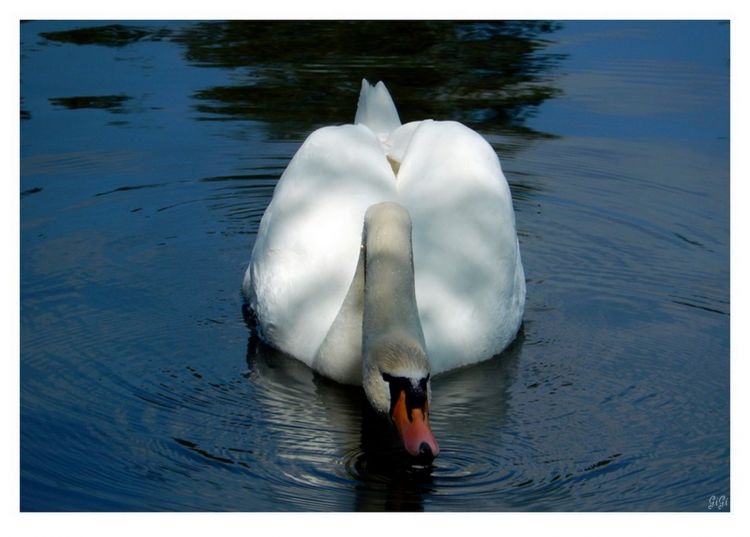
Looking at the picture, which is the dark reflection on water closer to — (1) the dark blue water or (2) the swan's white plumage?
(1) the dark blue water

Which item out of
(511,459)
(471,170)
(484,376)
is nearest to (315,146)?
(471,170)

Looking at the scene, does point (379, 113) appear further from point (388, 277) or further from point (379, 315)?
point (379, 315)

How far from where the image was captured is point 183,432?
24.5 ft

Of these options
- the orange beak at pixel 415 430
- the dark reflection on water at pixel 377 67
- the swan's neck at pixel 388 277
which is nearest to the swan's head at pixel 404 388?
the orange beak at pixel 415 430

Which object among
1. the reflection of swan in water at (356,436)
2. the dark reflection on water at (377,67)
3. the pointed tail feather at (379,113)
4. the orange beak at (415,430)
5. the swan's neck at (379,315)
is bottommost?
the reflection of swan in water at (356,436)

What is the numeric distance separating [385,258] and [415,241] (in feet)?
2.83

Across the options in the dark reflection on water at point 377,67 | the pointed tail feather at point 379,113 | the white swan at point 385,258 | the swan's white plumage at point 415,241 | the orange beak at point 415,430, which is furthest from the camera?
the dark reflection on water at point 377,67

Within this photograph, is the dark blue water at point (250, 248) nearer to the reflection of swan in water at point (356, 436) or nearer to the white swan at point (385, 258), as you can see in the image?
the reflection of swan in water at point (356, 436)

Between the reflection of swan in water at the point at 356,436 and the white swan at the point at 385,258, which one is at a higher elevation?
the white swan at the point at 385,258

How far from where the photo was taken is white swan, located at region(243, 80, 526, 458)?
7.57 metres

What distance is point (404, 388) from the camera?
22.9 ft

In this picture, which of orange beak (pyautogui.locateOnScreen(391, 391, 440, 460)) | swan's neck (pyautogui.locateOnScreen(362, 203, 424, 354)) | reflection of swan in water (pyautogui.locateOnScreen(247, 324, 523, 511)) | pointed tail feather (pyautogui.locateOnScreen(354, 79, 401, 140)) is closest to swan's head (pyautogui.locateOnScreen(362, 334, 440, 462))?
orange beak (pyautogui.locateOnScreen(391, 391, 440, 460))

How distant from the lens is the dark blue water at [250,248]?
7.06m

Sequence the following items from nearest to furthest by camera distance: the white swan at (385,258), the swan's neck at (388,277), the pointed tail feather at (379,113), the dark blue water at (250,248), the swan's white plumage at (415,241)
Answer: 1. the dark blue water at (250,248)
2. the swan's neck at (388,277)
3. the white swan at (385,258)
4. the swan's white plumage at (415,241)
5. the pointed tail feather at (379,113)
